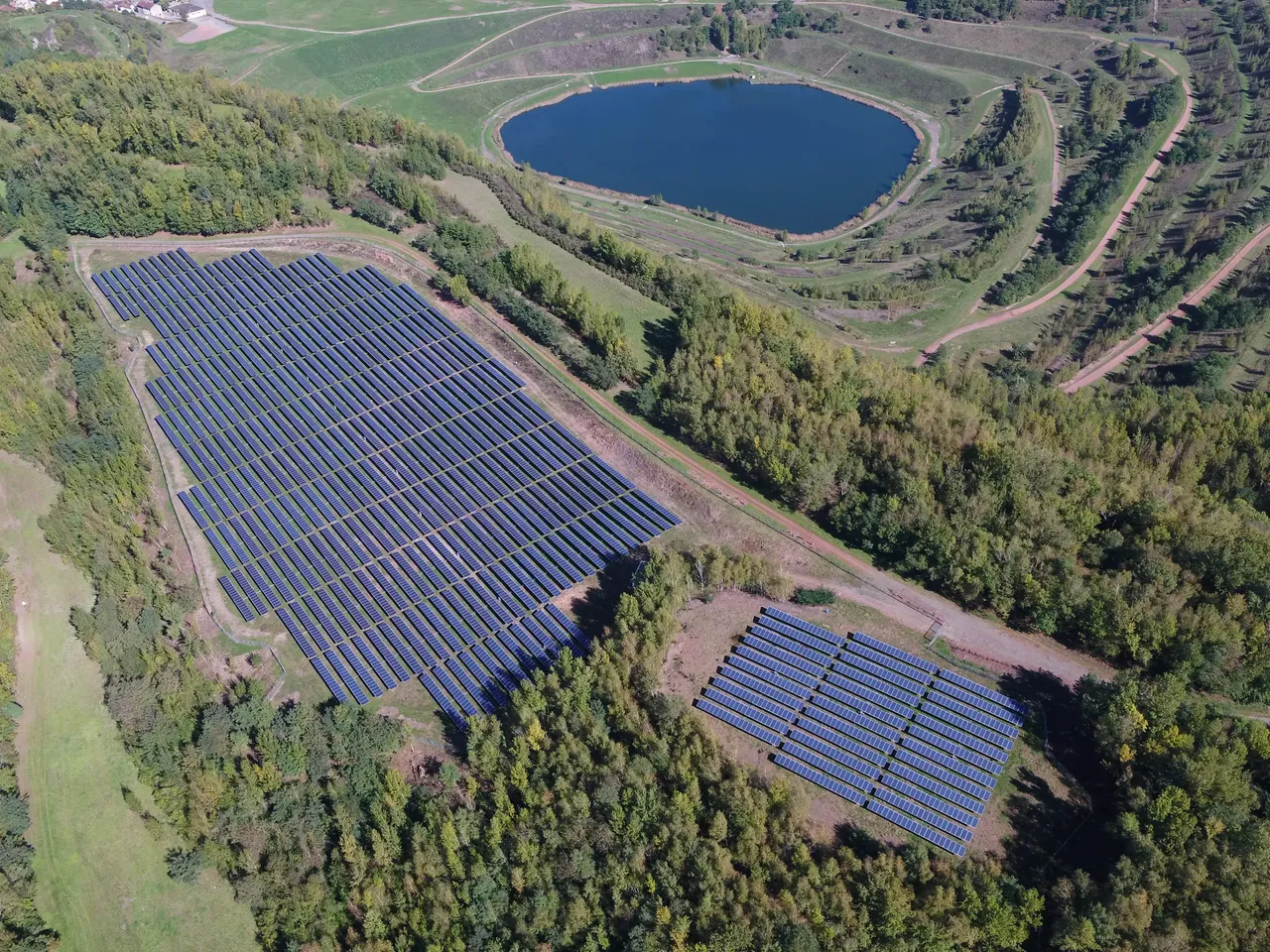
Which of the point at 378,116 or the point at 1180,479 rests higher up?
the point at 378,116

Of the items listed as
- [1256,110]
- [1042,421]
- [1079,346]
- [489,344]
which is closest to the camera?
[1042,421]

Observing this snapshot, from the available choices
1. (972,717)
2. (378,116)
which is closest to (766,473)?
(972,717)

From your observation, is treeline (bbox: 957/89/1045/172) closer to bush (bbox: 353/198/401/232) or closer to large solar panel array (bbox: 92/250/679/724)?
bush (bbox: 353/198/401/232)

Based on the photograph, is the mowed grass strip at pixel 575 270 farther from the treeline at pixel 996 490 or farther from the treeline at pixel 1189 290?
the treeline at pixel 1189 290

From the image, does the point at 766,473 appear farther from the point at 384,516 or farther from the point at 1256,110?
the point at 1256,110

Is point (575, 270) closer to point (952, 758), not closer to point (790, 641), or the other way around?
point (790, 641)

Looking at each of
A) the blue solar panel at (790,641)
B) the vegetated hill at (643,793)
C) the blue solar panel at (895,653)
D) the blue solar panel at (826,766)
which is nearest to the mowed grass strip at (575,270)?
the vegetated hill at (643,793)

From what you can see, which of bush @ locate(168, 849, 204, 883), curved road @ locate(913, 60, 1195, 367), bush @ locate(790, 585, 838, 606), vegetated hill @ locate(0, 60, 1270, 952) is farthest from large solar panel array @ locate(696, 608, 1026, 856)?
curved road @ locate(913, 60, 1195, 367)
